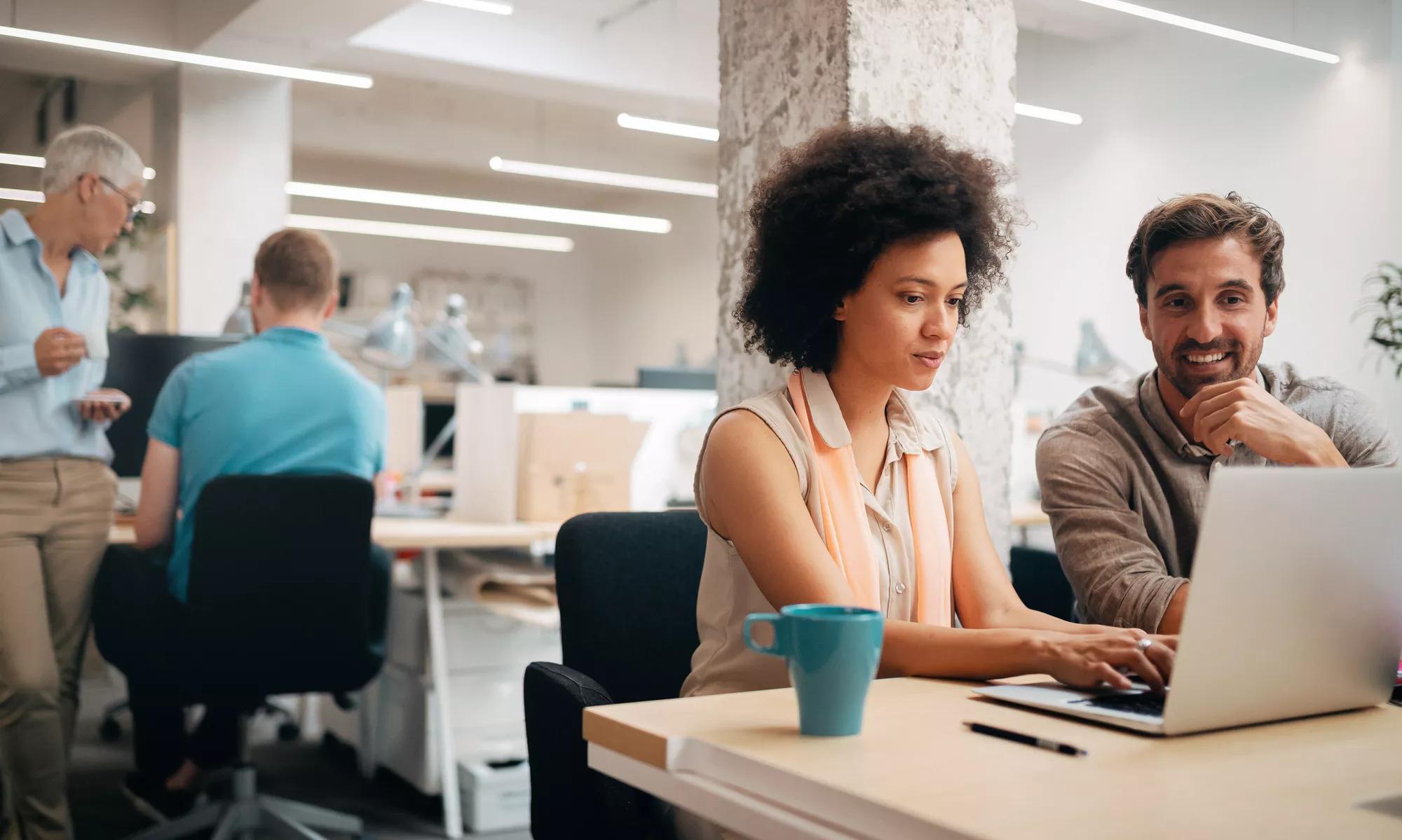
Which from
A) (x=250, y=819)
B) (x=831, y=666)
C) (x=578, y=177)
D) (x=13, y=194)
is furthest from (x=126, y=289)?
(x=831, y=666)

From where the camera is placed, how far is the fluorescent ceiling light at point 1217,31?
4.66m

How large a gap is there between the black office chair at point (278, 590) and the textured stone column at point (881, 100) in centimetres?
95

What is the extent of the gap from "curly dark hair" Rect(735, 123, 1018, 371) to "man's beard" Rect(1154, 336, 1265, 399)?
26cm

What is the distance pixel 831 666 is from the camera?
853mm

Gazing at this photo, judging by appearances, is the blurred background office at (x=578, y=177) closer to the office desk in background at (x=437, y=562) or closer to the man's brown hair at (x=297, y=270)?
the office desk in background at (x=437, y=562)

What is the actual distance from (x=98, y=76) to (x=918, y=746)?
777cm

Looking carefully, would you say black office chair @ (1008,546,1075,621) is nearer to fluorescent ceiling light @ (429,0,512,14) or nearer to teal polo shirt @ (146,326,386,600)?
teal polo shirt @ (146,326,386,600)

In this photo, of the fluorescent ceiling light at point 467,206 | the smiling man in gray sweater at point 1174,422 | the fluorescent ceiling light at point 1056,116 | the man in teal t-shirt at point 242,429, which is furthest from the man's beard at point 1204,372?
the fluorescent ceiling light at point 467,206

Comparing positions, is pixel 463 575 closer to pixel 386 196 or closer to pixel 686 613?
pixel 686 613

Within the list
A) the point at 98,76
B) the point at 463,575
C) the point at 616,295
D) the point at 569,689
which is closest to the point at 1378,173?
the point at 463,575

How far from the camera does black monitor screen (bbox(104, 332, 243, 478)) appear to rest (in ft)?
11.0

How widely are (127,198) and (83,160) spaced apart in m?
0.12

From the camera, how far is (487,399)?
11.5ft

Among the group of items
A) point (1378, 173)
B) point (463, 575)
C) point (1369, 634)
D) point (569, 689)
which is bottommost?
point (463, 575)
